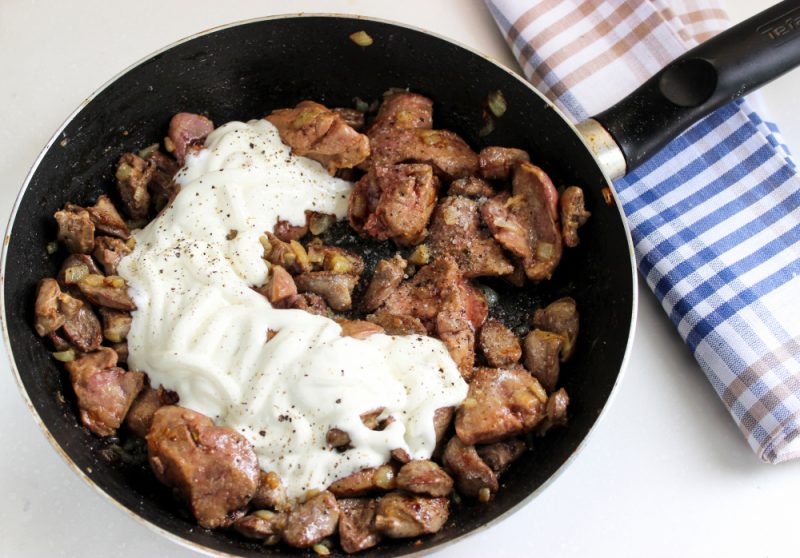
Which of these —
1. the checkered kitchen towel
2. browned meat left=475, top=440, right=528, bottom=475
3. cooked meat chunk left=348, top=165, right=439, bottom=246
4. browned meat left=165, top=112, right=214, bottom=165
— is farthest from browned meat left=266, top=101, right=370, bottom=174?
browned meat left=475, top=440, right=528, bottom=475

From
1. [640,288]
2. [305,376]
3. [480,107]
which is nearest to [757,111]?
[640,288]

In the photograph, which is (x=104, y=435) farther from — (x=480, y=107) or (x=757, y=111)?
(x=757, y=111)

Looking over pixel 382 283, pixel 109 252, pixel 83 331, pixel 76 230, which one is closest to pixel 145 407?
pixel 83 331

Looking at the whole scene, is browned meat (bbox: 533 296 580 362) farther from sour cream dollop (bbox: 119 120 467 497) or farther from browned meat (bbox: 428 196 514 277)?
sour cream dollop (bbox: 119 120 467 497)

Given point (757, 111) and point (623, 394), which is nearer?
point (623, 394)

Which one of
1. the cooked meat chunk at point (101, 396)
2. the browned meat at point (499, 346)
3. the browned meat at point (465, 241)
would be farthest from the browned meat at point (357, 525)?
the browned meat at point (465, 241)

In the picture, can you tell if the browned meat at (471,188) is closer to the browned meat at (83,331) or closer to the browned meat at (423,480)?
the browned meat at (423,480)

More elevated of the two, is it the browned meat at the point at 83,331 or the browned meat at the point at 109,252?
the browned meat at the point at 109,252
